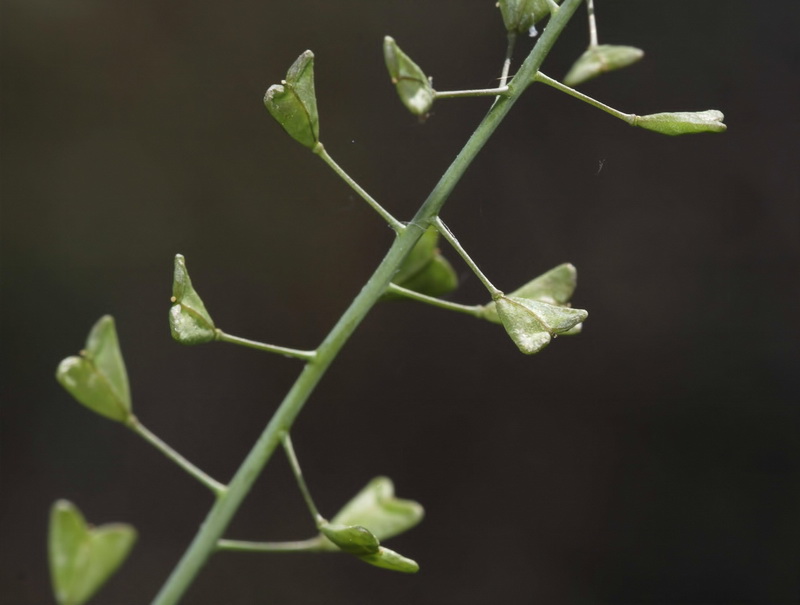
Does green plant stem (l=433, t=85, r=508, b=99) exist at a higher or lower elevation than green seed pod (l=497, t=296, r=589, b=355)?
higher

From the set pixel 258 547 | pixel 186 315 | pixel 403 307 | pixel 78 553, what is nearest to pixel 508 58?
pixel 186 315

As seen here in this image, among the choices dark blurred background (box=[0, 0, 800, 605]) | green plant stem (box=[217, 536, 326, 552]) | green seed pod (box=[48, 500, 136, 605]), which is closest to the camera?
green plant stem (box=[217, 536, 326, 552])

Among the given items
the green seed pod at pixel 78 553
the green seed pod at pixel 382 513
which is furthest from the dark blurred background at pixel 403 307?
the green seed pod at pixel 78 553

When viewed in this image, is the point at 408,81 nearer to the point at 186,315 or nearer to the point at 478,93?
the point at 478,93

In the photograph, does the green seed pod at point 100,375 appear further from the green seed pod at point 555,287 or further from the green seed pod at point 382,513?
the green seed pod at point 555,287

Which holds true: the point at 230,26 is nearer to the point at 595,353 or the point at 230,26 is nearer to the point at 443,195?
the point at 595,353

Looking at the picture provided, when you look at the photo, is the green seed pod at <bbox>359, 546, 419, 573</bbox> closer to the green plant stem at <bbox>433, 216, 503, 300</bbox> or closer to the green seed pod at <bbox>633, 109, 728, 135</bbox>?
the green plant stem at <bbox>433, 216, 503, 300</bbox>

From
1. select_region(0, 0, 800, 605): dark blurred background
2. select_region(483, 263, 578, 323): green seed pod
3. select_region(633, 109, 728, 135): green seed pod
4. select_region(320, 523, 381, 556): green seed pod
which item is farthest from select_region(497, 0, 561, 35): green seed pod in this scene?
select_region(0, 0, 800, 605): dark blurred background
